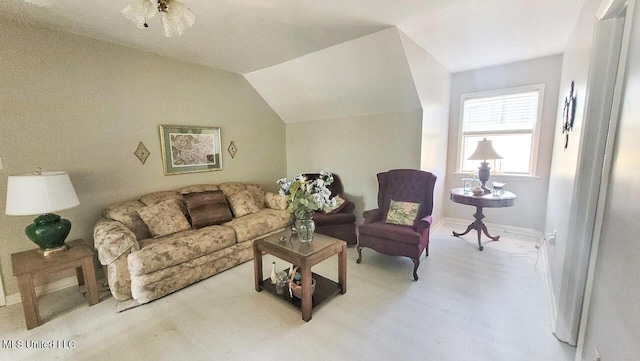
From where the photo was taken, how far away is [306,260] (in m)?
2.07

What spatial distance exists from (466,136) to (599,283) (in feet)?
10.6

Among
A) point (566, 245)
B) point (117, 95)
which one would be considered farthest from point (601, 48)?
point (117, 95)

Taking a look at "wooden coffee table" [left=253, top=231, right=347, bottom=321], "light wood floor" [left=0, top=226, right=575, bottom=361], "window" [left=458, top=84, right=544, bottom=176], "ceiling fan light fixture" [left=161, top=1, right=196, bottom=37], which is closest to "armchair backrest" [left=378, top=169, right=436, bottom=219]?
"light wood floor" [left=0, top=226, right=575, bottom=361]

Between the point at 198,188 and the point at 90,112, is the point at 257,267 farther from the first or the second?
the point at 90,112

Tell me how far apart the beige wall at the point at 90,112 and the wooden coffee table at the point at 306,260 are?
1929 mm

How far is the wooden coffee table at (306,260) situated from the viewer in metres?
2.07

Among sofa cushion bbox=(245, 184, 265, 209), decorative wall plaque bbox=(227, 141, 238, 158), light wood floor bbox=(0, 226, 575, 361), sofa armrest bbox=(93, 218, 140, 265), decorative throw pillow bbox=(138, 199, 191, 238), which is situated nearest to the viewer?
light wood floor bbox=(0, 226, 575, 361)

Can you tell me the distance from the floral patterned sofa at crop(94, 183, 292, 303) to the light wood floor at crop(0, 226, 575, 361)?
0.19 meters

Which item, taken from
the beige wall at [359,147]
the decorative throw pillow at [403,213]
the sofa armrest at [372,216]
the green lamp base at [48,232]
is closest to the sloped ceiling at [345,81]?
the beige wall at [359,147]

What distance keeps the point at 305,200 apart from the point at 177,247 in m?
1.39

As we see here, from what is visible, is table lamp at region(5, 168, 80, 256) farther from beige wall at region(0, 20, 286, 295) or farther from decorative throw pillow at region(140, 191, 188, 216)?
decorative throw pillow at region(140, 191, 188, 216)

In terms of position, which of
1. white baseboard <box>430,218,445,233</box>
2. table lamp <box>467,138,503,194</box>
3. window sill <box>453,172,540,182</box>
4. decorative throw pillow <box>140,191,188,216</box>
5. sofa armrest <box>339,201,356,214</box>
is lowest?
white baseboard <box>430,218,445,233</box>

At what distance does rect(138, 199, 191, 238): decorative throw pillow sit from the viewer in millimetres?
2813

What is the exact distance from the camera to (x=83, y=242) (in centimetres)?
258
